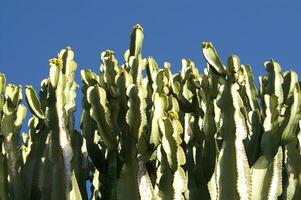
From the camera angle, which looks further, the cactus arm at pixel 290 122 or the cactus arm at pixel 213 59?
the cactus arm at pixel 213 59

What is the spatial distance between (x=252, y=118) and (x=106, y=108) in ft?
2.96

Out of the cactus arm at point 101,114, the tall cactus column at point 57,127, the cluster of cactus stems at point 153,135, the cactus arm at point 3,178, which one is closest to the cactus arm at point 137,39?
the cluster of cactus stems at point 153,135

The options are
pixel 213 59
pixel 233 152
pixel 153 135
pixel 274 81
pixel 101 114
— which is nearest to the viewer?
pixel 233 152

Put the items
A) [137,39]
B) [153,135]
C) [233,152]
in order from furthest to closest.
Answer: [137,39]
[153,135]
[233,152]

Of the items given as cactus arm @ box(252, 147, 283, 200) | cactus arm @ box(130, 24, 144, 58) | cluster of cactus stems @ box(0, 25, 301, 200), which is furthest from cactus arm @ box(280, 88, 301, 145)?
cactus arm @ box(130, 24, 144, 58)

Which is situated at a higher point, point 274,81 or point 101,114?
point 274,81

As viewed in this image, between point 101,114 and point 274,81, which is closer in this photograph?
point 101,114

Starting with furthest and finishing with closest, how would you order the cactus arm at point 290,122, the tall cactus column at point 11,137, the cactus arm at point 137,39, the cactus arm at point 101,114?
the cactus arm at point 137,39 < the tall cactus column at point 11,137 < the cactus arm at point 101,114 < the cactus arm at point 290,122

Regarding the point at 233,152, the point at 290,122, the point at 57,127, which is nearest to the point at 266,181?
the point at 233,152

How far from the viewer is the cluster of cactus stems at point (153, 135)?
441cm

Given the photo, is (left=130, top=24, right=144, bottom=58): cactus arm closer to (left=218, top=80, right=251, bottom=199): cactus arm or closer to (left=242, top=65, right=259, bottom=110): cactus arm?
(left=242, top=65, right=259, bottom=110): cactus arm

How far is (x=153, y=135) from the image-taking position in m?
4.55

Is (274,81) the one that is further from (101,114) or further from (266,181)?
(101,114)

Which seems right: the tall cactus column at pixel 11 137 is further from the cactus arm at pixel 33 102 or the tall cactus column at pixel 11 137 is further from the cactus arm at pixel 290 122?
the cactus arm at pixel 290 122
